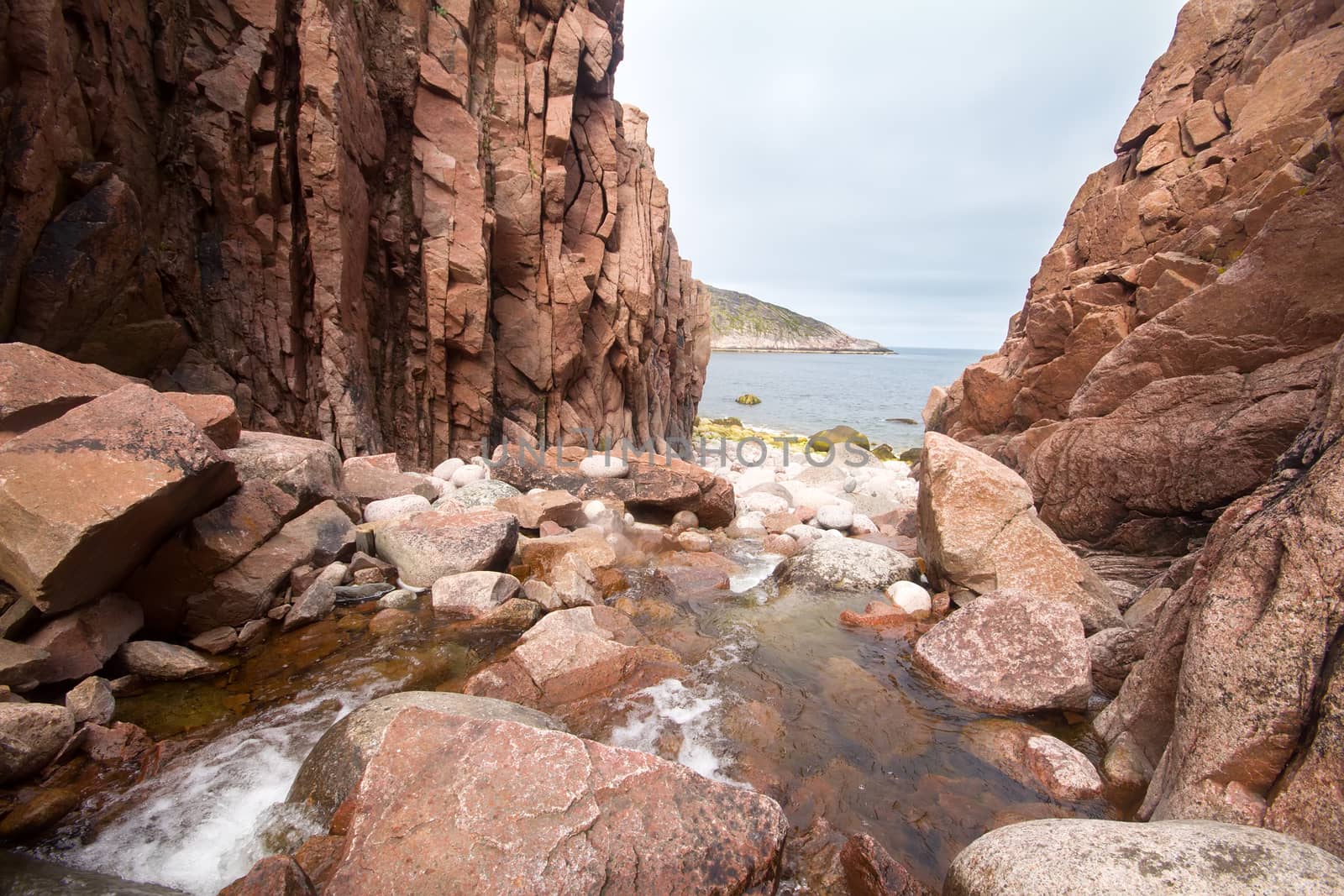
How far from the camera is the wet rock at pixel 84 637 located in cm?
504

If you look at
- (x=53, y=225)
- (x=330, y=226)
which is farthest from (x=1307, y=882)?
(x=330, y=226)

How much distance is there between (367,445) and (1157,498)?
15.4 m

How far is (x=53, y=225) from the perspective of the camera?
8914 mm

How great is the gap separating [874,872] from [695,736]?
201cm

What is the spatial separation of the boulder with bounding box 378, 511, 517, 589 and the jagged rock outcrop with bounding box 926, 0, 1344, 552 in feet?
31.1

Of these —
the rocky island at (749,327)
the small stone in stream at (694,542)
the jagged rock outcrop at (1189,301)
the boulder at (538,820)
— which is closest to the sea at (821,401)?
the jagged rock outcrop at (1189,301)

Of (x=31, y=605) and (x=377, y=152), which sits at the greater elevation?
(x=377, y=152)

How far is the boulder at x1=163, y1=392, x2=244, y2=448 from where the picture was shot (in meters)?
7.21

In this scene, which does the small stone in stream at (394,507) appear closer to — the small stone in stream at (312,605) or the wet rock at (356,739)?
the small stone in stream at (312,605)

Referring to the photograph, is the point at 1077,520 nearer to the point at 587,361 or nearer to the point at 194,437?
the point at 194,437

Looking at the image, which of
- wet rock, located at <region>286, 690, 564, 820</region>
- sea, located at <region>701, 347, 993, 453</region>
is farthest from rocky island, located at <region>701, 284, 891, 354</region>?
wet rock, located at <region>286, 690, 564, 820</region>

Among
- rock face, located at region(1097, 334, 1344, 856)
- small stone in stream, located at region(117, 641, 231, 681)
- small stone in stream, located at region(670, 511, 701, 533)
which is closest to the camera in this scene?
rock face, located at region(1097, 334, 1344, 856)

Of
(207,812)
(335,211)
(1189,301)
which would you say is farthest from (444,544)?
(1189,301)

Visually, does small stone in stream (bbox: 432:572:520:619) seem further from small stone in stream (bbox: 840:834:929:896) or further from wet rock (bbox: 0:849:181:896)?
small stone in stream (bbox: 840:834:929:896)
